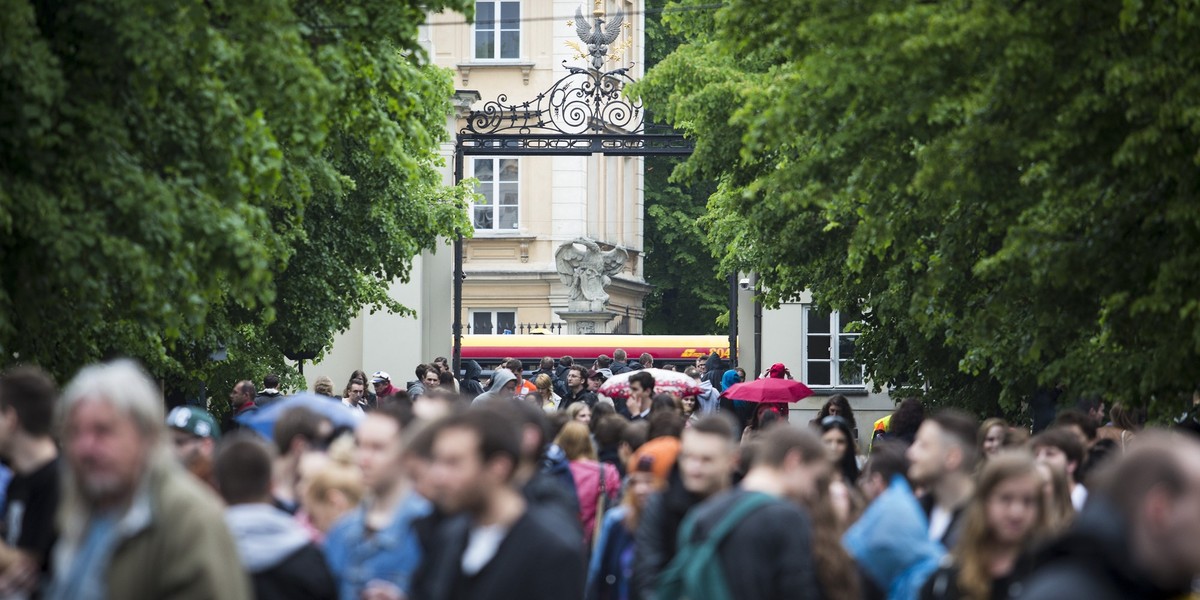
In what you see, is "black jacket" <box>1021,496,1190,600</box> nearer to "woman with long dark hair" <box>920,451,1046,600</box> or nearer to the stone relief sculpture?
"woman with long dark hair" <box>920,451,1046,600</box>

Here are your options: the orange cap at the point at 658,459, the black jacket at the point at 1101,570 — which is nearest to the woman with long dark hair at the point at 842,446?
the orange cap at the point at 658,459

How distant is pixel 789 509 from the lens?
7.12 metres

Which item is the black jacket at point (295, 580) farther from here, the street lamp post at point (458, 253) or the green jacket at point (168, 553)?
the street lamp post at point (458, 253)

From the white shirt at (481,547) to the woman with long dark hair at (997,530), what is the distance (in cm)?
204

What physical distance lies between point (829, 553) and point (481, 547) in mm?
1959

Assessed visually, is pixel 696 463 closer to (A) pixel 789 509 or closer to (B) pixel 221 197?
(A) pixel 789 509

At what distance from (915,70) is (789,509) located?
315 inches

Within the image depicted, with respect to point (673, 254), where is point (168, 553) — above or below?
below

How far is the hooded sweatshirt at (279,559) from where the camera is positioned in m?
6.95

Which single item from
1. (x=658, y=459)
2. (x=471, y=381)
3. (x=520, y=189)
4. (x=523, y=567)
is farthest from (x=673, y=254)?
(x=523, y=567)

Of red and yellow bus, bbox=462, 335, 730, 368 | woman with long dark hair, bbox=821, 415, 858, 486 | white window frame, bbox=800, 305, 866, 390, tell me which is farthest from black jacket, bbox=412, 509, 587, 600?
red and yellow bus, bbox=462, 335, 730, 368

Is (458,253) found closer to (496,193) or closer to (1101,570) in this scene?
(496,193)

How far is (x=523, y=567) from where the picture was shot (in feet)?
19.5

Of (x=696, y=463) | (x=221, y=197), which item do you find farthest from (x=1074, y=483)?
(x=221, y=197)
